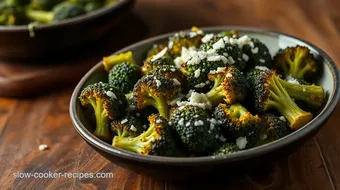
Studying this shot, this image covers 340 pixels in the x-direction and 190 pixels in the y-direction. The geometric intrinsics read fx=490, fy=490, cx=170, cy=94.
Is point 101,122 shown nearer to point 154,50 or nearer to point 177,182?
point 177,182

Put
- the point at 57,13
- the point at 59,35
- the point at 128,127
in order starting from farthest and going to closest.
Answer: the point at 57,13 < the point at 59,35 < the point at 128,127

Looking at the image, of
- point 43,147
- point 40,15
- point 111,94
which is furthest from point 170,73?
point 40,15

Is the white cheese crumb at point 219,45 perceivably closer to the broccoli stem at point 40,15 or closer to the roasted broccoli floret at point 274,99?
the roasted broccoli floret at point 274,99

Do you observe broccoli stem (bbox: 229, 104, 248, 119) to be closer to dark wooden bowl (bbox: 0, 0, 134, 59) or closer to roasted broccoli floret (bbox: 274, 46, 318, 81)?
roasted broccoli floret (bbox: 274, 46, 318, 81)

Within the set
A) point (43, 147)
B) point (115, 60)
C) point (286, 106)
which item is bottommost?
point (43, 147)

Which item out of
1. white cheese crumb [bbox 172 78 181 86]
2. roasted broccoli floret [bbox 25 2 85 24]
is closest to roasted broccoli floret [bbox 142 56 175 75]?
white cheese crumb [bbox 172 78 181 86]

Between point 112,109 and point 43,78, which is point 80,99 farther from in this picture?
point 43,78
